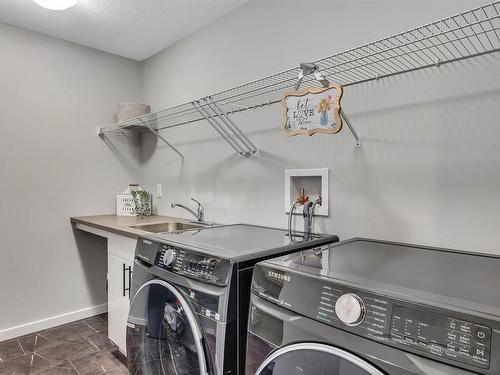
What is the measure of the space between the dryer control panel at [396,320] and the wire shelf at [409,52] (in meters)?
0.76

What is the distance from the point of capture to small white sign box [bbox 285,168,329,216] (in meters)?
1.66

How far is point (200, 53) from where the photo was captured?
2477mm

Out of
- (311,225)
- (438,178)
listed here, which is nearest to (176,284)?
(311,225)

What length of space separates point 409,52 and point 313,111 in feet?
1.34

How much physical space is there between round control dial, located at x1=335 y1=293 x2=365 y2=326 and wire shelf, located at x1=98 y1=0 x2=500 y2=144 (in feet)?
2.58

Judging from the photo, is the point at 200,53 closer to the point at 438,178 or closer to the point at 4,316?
the point at 438,178

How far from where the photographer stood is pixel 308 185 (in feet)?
5.80

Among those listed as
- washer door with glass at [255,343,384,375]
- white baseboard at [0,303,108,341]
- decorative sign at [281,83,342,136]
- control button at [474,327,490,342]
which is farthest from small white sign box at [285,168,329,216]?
white baseboard at [0,303,108,341]

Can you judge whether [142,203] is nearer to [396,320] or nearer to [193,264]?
[193,264]

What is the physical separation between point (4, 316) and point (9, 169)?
1116 millimetres

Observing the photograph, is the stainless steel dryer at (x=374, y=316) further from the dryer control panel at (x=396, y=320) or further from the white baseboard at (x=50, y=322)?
the white baseboard at (x=50, y=322)

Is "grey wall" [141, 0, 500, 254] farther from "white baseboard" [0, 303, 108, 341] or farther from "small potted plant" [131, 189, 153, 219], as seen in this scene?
"white baseboard" [0, 303, 108, 341]

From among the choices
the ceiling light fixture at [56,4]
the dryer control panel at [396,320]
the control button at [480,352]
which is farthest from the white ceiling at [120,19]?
the control button at [480,352]

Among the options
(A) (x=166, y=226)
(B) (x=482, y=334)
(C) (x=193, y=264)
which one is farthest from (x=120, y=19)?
(B) (x=482, y=334)
